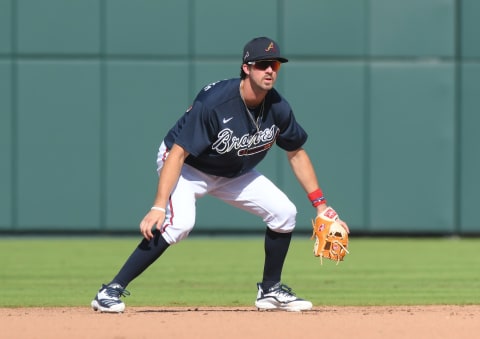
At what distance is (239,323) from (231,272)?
3630 mm

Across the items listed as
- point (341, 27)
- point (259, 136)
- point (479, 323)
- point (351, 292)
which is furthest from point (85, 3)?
point (479, 323)

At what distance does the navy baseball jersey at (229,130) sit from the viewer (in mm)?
5930

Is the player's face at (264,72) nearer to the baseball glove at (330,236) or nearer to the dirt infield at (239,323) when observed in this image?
the baseball glove at (330,236)

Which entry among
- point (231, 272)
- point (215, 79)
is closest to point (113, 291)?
point (231, 272)

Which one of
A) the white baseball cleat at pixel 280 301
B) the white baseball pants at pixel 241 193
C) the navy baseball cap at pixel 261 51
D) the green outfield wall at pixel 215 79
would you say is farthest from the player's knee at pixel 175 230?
the green outfield wall at pixel 215 79

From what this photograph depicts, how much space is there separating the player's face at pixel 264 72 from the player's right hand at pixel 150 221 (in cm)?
88

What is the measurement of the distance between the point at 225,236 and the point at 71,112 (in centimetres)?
227

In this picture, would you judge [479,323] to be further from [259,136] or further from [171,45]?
[171,45]

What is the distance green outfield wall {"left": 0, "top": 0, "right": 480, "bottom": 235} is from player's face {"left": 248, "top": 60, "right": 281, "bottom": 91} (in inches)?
256

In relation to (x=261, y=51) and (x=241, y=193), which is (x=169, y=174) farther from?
(x=261, y=51)

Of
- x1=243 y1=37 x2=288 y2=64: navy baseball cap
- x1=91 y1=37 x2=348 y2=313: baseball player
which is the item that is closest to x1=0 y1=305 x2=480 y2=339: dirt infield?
x1=91 y1=37 x2=348 y2=313: baseball player

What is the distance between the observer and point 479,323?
18.8 ft

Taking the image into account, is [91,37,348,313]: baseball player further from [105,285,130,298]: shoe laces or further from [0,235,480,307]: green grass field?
[0,235,480,307]: green grass field

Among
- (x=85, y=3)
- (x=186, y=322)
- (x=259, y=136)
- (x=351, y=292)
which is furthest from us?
(x=85, y=3)
